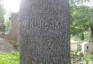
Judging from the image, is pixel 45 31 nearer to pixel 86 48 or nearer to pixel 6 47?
pixel 6 47

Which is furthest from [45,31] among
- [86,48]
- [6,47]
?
[86,48]

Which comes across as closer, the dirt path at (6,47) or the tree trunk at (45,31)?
the tree trunk at (45,31)

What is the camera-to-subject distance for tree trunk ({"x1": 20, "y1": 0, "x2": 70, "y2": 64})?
2852 mm

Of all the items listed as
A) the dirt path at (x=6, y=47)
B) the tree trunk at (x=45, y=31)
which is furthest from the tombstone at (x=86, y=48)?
the tree trunk at (x=45, y=31)

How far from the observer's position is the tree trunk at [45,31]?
2852 mm

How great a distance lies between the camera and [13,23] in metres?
22.2

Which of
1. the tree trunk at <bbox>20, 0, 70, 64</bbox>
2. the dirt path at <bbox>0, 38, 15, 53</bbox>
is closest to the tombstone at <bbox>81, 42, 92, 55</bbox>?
the dirt path at <bbox>0, 38, 15, 53</bbox>

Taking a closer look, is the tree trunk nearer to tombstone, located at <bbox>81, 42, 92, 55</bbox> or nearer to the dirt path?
the dirt path

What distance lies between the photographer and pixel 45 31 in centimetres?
286

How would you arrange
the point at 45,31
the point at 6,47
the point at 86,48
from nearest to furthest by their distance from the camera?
the point at 45,31, the point at 6,47, the point at 86,48

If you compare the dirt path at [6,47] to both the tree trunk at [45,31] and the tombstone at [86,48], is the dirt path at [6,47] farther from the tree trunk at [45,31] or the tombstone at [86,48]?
the tree trunk at [45,31]

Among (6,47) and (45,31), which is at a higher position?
(45,31)

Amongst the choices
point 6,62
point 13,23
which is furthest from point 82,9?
point 6,62

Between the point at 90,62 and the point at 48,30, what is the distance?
1041 cm
